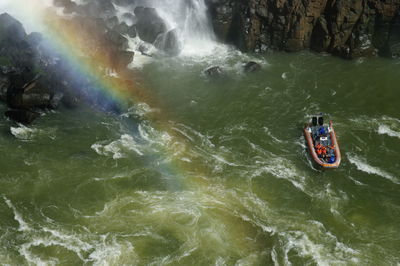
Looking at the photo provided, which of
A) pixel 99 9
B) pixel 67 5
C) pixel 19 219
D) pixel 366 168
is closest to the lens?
pixel 19 219

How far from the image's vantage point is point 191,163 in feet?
97.8

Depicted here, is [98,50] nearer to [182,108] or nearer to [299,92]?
[182,108]

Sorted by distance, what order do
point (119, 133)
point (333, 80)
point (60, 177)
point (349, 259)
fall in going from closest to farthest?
point (349, 259) → point (60, 177) → point (119, 133) → point (333, 80)

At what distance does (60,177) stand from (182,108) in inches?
495

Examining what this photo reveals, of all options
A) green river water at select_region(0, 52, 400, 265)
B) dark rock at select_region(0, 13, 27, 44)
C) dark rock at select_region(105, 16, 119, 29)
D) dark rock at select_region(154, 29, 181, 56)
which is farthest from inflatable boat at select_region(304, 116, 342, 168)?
dark rock at select_region(0, 13, 27, 44)

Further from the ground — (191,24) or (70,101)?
(191,24)

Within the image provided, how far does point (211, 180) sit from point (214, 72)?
Answer: 15.7 metres

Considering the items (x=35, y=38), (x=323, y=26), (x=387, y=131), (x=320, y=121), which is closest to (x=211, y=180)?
(x=320, y=121)

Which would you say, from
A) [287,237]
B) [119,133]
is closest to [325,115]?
[287,237]

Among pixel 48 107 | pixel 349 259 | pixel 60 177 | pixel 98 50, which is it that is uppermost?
pixel 98 50

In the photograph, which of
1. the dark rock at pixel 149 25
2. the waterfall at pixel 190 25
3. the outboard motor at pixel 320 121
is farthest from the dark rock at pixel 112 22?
the outboard motor at pixel 320 121

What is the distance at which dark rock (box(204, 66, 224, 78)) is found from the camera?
134ft

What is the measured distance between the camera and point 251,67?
4141cm

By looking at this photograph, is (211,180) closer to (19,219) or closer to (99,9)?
A: (19,219)
